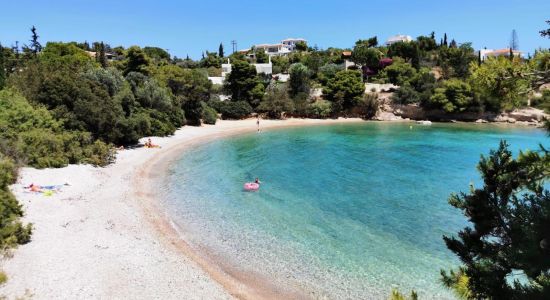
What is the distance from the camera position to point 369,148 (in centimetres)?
4494

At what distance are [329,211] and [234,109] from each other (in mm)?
46385

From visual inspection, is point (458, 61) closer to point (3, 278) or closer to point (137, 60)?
point (137, 60)

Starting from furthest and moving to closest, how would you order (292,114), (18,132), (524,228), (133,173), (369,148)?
(292,114) → (369,148) → (133,173) → (18,132) → (524,228)

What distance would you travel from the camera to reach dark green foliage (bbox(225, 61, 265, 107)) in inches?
2719

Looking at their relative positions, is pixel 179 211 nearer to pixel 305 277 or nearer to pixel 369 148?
pixel 305 277

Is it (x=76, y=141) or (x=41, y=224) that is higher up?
(x=76, y=141)

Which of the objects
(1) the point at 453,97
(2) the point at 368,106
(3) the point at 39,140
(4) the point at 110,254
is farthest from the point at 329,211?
(1) the point at 453,97

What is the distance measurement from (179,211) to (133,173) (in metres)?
10.2

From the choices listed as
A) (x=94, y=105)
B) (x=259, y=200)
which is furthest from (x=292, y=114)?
(x=259, y=200)

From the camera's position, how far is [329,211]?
22.7 m

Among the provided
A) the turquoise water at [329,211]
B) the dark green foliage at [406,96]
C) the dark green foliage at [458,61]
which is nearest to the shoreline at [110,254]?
the turquoise water at [329,211]

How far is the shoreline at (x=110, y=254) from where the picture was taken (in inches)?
513

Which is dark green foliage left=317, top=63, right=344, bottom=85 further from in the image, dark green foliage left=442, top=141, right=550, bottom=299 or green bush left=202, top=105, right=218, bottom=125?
dark green foliage left=442, top=141, right=550, bottom=299

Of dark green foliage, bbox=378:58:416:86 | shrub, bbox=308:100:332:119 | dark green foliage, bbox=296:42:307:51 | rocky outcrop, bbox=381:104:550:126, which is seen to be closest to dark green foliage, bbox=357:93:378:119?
rocky outcrop, bbox=381:104:550:126
